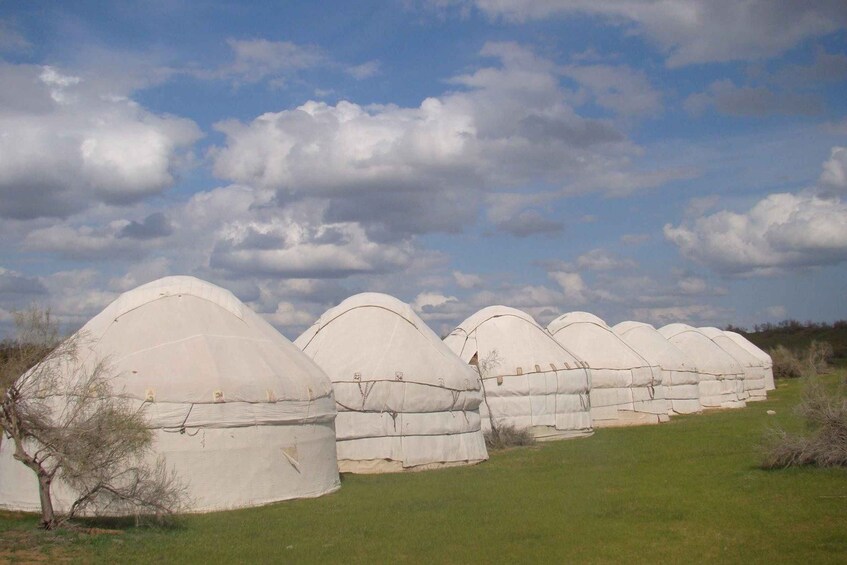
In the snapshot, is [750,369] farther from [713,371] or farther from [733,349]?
[713,371]

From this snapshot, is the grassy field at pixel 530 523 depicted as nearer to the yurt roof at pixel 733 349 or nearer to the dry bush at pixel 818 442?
the dry bush at pixel 818 442

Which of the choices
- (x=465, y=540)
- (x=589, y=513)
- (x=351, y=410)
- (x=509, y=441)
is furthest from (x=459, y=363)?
(x=465, y=540)

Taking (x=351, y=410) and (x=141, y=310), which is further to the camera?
(x=351, y=410)

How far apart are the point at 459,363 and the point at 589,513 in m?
8.09

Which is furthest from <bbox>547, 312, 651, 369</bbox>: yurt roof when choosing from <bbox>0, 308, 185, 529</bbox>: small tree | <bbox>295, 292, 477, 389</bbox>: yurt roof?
<bbox>0, 308, 185, 529</bbox>: small tree

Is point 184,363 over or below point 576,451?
over

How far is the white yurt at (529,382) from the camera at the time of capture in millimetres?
25469

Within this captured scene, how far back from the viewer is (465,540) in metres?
10.9

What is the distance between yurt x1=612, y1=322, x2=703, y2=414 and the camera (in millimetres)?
34875

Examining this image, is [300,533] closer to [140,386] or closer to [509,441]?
[140,386]

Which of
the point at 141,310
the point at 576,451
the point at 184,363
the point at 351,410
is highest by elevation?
the point at 141,310

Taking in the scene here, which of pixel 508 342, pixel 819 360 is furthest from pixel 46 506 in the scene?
pixel 819 360

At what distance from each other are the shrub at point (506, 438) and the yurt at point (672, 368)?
1172 cm

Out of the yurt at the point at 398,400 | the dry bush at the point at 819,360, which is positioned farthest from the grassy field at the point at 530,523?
the dry bush at the point at 819,360
